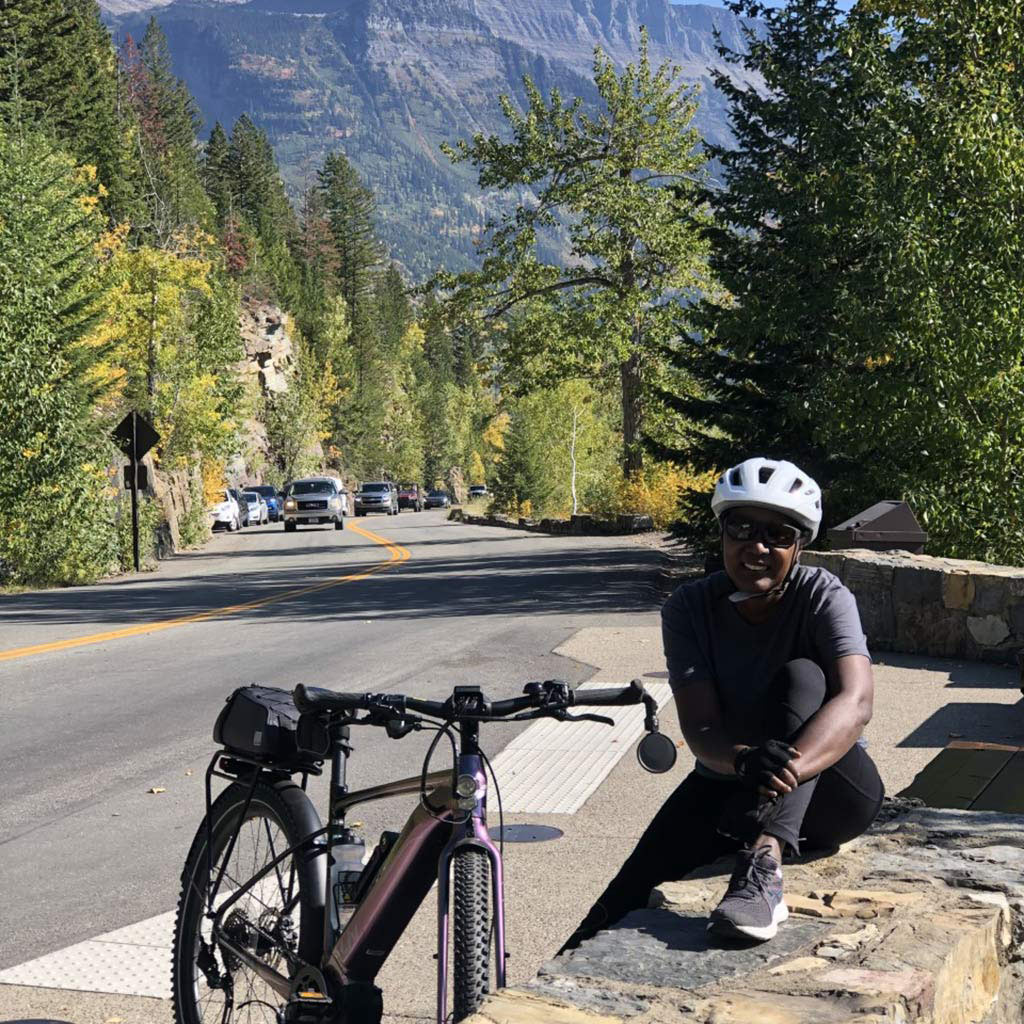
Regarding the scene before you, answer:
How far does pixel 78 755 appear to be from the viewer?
9.54m

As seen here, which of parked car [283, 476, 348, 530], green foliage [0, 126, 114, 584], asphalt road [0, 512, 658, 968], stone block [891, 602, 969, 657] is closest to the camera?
asphalt road [0, 512, 658, 968]

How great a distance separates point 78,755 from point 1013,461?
10.5 metres

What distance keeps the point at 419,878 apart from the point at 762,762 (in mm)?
875

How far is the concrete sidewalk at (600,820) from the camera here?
4992mm

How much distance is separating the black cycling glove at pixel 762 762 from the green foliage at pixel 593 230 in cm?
3645

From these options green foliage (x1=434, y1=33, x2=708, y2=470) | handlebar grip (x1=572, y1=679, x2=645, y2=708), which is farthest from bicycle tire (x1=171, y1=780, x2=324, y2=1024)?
green foliage (x1=434, y1=33, x2=708, y2=470)

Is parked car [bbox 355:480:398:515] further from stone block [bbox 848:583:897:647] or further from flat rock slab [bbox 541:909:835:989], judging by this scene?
flat rock slab [bbox 541:909:835:989]

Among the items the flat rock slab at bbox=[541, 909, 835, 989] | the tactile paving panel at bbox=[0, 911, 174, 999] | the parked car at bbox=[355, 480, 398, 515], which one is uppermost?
the flat rock slab at bbox=[541, 909, 835, 989]

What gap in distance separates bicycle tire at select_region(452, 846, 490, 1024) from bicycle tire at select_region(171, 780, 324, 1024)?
27.2 inches

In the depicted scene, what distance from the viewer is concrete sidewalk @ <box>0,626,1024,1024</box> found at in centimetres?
499

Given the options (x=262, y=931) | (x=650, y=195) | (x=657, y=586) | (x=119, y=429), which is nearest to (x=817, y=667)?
(x=262, y=931)

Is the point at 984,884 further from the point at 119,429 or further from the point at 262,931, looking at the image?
the point at 119,429

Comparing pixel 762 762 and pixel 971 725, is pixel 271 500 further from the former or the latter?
pixel 762 762

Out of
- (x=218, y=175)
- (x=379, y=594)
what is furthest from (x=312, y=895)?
(x=218, y=175)
